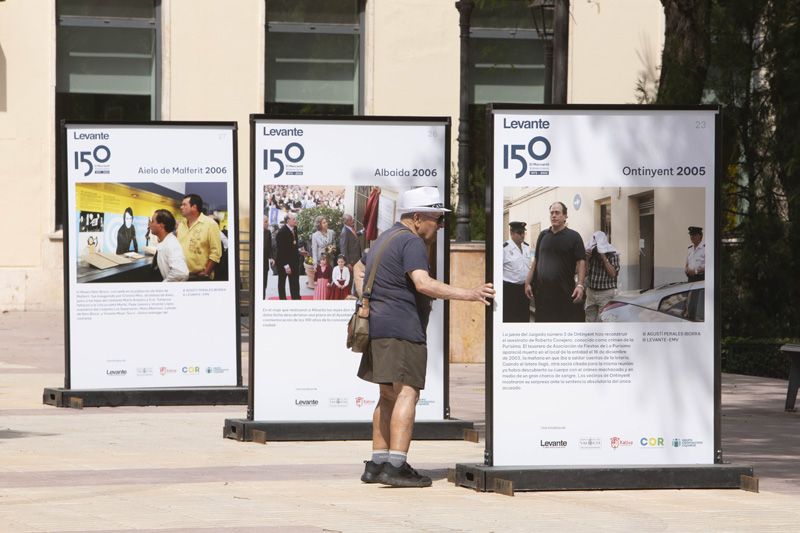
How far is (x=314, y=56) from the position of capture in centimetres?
3011

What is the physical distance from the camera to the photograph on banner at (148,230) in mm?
13742

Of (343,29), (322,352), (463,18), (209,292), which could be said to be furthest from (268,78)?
(322,352)

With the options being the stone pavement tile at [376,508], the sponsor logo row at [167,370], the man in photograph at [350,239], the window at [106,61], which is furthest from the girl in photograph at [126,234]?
the window at [106,61]

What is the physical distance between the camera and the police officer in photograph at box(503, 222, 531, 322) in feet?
30.1

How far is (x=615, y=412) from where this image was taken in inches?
369

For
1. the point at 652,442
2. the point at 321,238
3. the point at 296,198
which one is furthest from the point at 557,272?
the point at 296,198

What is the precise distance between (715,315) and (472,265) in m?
10.0

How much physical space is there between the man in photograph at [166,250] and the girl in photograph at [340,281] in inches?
95.7

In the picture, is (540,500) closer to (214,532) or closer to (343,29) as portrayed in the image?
(214,532)

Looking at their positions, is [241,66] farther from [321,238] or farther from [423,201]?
[423,201]

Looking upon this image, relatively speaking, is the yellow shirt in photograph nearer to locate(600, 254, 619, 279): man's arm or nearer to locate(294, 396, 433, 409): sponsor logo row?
locate(294, 396, 433, 409): sponsor logo row

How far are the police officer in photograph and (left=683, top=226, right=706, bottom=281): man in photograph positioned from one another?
0.99 m

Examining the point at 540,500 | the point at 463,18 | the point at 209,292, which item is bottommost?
the point at 540,500

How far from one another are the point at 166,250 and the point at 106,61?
1619cm
